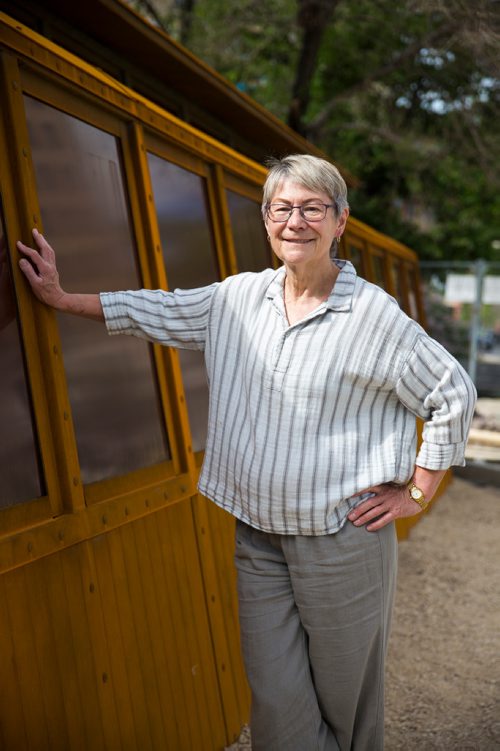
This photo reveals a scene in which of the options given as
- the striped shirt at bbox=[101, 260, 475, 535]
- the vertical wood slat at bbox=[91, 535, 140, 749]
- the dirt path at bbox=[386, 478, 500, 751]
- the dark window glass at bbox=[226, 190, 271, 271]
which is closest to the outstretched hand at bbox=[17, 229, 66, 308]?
the striped shirt at bbox=[101, 260, 475, 535]

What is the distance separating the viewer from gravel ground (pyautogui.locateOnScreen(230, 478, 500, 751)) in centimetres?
413

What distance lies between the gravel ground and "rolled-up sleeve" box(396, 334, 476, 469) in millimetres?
1933

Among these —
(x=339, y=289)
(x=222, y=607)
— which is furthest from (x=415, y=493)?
(x=222, y=607)

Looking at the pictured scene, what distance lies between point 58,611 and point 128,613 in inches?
16.5

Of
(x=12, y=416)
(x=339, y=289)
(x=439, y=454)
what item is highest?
(x=339, y=289)

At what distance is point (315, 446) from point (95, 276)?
1.14 metres

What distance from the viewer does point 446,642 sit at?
17.8 feet

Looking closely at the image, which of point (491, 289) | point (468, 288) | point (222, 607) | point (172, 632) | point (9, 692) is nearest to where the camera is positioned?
point (9, 692)

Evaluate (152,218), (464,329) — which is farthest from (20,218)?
(464,329)

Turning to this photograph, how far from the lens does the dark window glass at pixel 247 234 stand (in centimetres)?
451

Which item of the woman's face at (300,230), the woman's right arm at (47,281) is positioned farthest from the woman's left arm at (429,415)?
the woman's right arm at (47,281)

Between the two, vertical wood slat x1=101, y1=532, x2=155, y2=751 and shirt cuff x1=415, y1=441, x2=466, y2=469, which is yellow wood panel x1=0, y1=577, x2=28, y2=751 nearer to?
vertical wood slat x1=101, y1=532, x2=155, y2=751

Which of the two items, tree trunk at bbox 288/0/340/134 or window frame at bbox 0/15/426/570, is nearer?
window frame at bbox 0/15/426/570

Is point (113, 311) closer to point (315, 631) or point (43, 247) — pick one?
point (43, 247)
